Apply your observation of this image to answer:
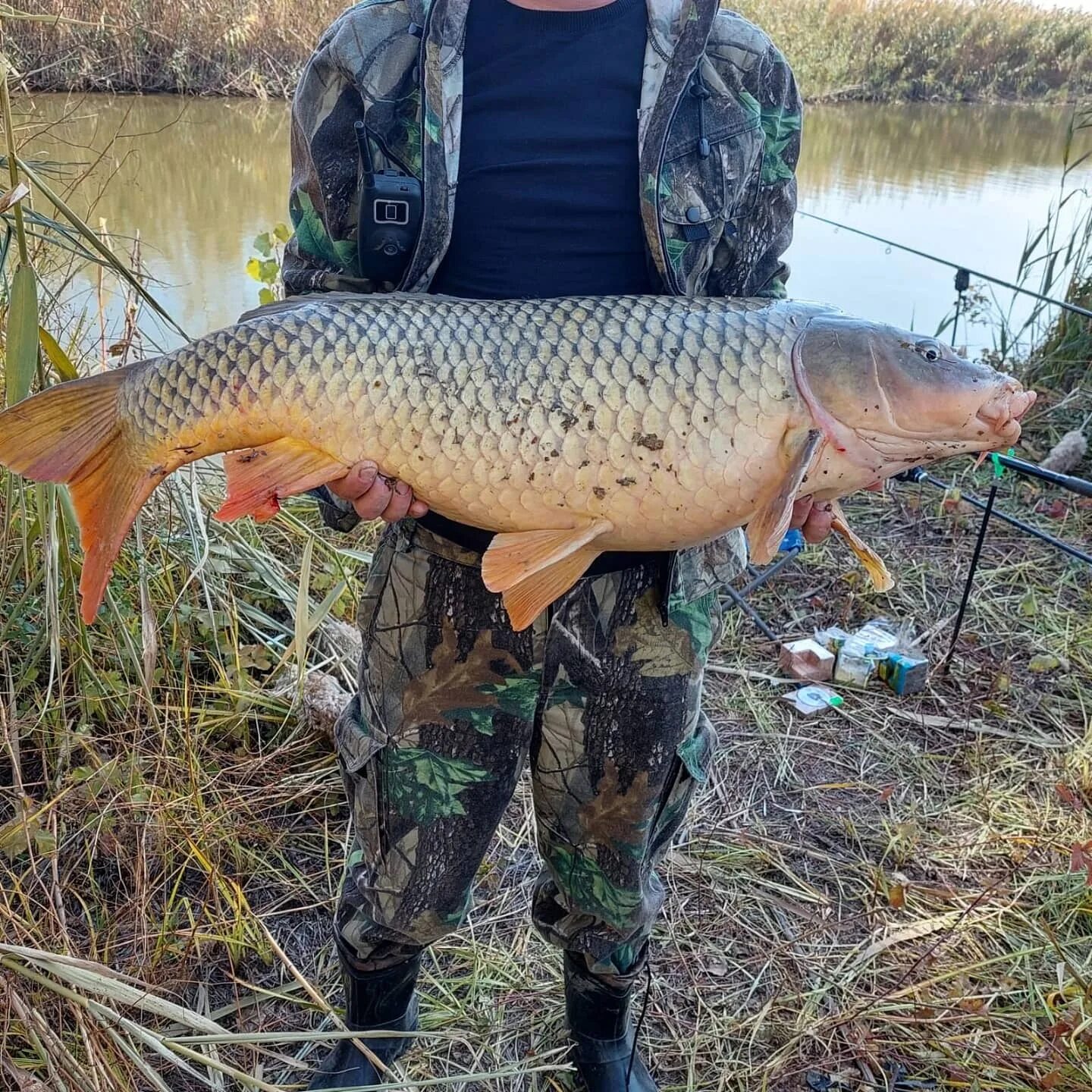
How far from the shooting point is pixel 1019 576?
2.86 m

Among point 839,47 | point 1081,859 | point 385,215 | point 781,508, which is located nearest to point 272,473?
point 385,215

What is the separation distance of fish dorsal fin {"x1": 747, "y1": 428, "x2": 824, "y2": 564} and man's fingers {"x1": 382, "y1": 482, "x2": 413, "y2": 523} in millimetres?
376

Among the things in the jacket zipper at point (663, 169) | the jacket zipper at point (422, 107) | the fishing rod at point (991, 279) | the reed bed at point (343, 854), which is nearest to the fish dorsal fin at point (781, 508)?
the jacket zipper at point (663, 169)

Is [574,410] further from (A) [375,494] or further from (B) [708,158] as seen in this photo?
(B) [708,158]

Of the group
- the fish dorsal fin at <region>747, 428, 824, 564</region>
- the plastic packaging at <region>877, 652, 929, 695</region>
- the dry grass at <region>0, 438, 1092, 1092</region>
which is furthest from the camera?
the plastic packaging at <region>877, 652, 929, 695</region>

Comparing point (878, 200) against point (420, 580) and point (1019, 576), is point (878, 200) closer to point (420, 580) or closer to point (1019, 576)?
point (1019, 576)

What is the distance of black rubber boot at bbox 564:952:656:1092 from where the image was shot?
1.38 m

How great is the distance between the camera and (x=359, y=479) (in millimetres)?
1056

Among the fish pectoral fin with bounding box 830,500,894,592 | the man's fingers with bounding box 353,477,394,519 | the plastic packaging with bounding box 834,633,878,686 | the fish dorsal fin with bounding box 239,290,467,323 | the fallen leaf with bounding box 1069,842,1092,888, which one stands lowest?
the plastic packaging with bounding box 834,633,878,686

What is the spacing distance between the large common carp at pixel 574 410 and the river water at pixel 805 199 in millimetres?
1904

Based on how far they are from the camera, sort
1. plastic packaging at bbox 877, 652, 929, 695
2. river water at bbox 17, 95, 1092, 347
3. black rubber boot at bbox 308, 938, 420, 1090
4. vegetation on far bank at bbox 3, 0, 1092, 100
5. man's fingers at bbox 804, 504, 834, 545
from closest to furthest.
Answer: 1. man's fingers at bbox 804, 504, 834, 545
2. black rubber boot at bbox 308, 938, 420, 1090
3. plastic packaging at bbox 877, 652, 929, 695
4. river water at bbox 17, 95, 1092, 347
5. vegetation on far bank at bbox 3, 0, 1092, 100

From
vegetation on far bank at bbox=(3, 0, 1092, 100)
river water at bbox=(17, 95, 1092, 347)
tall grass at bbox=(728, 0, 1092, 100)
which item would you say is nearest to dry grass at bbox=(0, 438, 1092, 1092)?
river water at bbox=(17, 95, 1092, 347)

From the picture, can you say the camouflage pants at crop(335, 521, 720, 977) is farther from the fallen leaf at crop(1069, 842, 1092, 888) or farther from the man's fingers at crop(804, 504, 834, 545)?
the fallen leaf at crop(1069, 842, 1092, 888)

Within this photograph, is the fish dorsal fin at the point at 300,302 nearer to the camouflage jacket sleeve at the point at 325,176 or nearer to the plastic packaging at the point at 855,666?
the camouflage jacket sleeve at the point at 325,176
